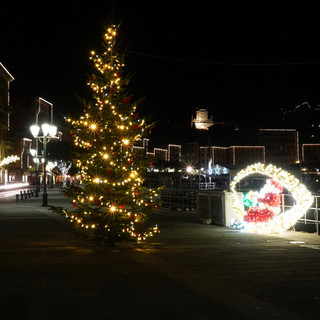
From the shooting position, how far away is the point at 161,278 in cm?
842

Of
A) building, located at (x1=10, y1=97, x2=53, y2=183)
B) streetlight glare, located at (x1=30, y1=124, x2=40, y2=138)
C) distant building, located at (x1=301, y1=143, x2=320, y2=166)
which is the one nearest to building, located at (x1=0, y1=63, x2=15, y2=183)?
building, located at (x1=10, y1=97, x2=53, y2=183)

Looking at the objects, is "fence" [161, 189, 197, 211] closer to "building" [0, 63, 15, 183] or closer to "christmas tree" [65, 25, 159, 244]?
"christmas tree" [65, 25, 159, 244]

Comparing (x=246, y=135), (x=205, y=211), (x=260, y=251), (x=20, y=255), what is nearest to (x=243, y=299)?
(x=260, y=251)

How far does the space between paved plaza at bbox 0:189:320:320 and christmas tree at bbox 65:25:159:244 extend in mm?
641

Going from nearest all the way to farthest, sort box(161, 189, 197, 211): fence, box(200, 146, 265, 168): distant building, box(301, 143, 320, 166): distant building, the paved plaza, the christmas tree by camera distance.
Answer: the paved plaza
the christmas tree
box(161, 189, 197, 211): fence
box(301, 143, 320, 166): distant building
box(200, 146, 265, 168): distant building

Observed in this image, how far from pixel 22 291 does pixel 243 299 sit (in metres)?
3.11

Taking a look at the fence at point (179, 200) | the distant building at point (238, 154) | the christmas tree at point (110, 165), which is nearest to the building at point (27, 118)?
the fence at point (179, 200)

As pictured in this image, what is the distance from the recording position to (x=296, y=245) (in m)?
12.7

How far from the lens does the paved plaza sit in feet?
21.0

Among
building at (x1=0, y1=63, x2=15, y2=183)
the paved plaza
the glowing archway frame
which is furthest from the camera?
building at (x1=0, y1=63, x2=15, y2=183)

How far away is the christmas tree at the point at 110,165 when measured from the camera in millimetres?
12633

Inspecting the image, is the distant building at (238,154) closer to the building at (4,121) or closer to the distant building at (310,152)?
the distant building at (310,152)

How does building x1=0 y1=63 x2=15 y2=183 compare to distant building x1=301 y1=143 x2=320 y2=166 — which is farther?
distant building x1=301 y1=143 x2=320 y2=166

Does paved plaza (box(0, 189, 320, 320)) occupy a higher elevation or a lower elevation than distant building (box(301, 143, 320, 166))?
lower
